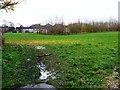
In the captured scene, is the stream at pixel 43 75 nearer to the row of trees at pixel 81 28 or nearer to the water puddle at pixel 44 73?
the water puddle at pixel 44 73

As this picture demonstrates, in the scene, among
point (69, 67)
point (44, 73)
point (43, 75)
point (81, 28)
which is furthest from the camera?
point (81, 28)

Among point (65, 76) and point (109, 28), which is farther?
point (109, 28)

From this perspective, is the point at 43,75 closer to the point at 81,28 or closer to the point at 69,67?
the point at 69,67

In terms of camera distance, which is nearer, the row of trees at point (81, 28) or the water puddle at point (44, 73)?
the water puddle at point (44, 73)

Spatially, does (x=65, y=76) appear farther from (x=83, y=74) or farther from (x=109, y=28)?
(x=109, y=28)

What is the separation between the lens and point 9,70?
489 inches

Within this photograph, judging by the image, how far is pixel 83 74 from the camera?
39.3ft

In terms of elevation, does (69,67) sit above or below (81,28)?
below

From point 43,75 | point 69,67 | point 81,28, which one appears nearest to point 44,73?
point 43,75

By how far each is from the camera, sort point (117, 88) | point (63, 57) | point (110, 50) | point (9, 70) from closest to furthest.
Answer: point (117, 88)
point (9, 70)
point (63, 57)
point (110, 50)

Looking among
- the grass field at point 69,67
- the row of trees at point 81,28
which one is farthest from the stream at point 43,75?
the row of trees at point 81,28

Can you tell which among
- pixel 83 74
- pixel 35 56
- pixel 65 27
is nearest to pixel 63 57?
pixel 35 56

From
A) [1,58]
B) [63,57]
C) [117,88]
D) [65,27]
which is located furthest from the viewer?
[65,27]

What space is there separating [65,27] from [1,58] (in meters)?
22.7
